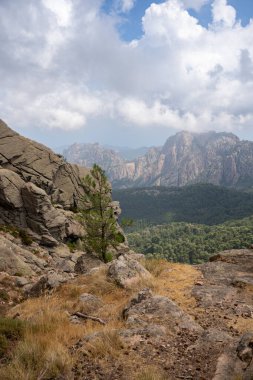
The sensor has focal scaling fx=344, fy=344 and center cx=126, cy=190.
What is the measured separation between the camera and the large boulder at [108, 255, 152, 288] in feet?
49.0

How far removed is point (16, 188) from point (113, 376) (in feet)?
183

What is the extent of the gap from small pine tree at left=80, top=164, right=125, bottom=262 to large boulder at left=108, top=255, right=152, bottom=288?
12127mm

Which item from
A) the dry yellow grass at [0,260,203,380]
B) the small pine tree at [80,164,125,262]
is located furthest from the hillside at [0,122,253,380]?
the small pine tree at [80,164,125,262]

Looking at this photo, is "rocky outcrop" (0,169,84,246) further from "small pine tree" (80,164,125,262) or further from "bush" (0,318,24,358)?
"bush" (0,318,24,358)

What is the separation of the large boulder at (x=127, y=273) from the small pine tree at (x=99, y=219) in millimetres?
12127

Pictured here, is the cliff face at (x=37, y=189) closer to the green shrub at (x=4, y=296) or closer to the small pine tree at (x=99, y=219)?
the small pine tree at (x=99, y=219)

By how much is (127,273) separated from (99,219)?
43.3 ft

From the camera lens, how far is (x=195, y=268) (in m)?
18.1

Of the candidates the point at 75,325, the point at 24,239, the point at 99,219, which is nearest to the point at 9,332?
the point at 75,325

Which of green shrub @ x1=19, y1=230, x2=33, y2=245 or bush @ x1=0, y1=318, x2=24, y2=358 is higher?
bush @ x1=0, y1=318, x2=24, y2=358

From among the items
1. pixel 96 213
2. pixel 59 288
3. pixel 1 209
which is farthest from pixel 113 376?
pixel 1 209

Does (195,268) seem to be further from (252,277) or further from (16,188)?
(16,188)

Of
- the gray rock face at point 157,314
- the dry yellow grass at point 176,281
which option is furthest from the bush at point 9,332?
the dry yellow grass at point 176,281

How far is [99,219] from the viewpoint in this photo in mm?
28281
